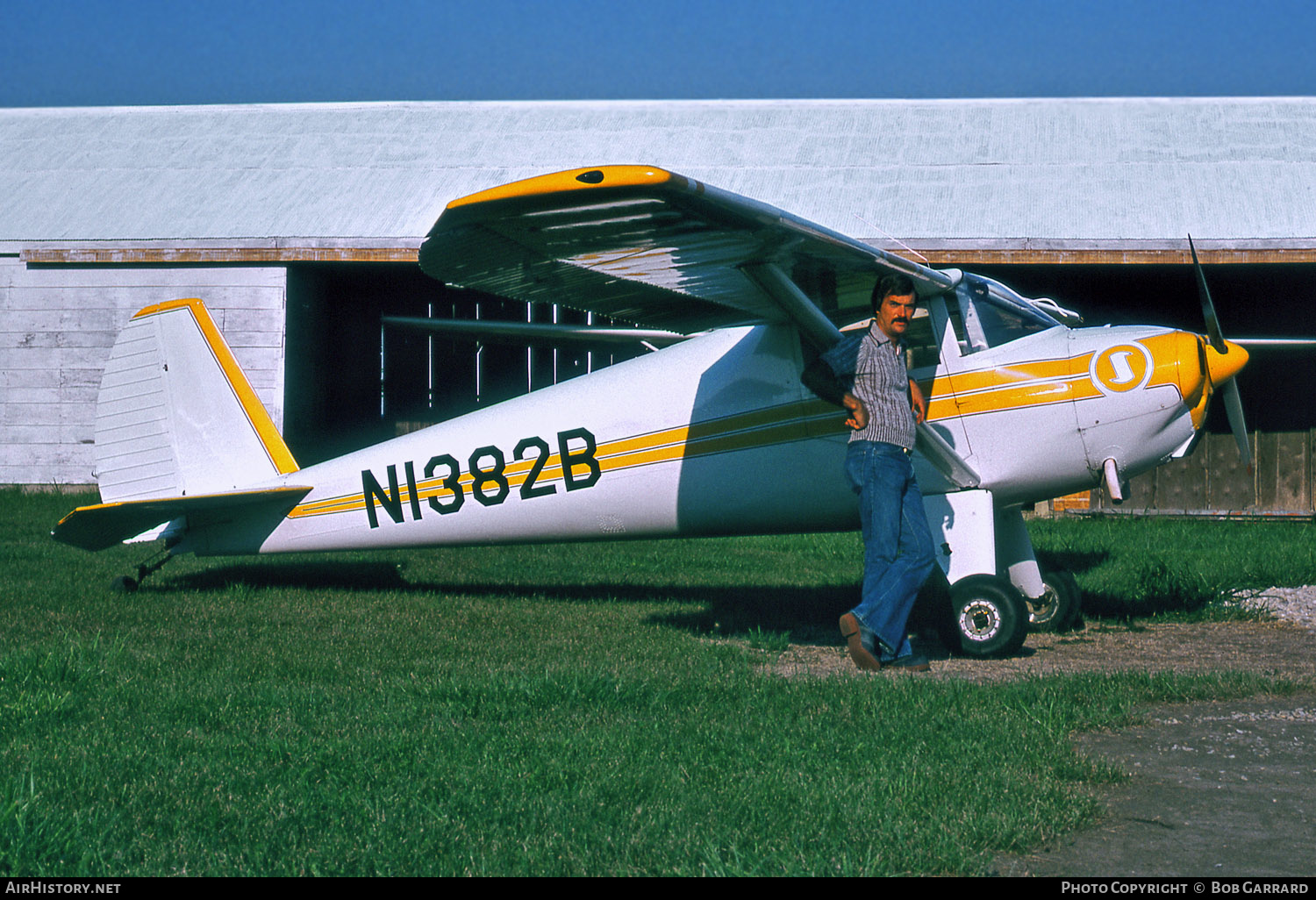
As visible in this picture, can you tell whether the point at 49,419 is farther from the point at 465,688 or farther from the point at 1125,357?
the point at 1125,357

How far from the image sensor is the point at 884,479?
18.9 feet

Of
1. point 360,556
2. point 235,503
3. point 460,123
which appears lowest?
point 360,556

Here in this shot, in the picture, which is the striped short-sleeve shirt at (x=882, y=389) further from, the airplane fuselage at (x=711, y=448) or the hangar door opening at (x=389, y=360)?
the hangar door opening at (x=389, y=360)

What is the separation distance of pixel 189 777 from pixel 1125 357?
5.27m

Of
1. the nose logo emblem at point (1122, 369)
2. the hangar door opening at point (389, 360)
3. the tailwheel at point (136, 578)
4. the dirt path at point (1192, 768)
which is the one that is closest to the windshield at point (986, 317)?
the nose logo emblem at point (1122, 369)

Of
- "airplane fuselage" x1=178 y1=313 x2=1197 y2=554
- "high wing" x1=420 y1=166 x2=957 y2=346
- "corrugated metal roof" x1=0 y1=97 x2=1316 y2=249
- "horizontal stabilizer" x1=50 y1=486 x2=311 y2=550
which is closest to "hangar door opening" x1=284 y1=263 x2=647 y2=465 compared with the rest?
"corrugated metal roof" x1=0 y1=97 x2=1316 y2=249

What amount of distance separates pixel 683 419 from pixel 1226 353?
127 inches

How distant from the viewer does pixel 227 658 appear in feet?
19.1

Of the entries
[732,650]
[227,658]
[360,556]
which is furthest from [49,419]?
[732,650]

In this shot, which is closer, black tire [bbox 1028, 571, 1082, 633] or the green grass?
the green grass

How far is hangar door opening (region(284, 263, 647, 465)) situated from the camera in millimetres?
16844

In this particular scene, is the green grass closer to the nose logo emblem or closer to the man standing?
the man standing

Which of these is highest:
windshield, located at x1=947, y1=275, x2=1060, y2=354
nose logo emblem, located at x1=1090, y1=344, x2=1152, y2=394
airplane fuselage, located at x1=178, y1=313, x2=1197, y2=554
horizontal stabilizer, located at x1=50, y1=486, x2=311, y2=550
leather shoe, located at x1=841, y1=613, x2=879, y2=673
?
windshield, located at x1=947, y1=275, x2=1060, y2=354

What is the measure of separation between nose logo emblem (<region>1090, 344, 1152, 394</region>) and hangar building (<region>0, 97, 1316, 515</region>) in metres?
7.73
